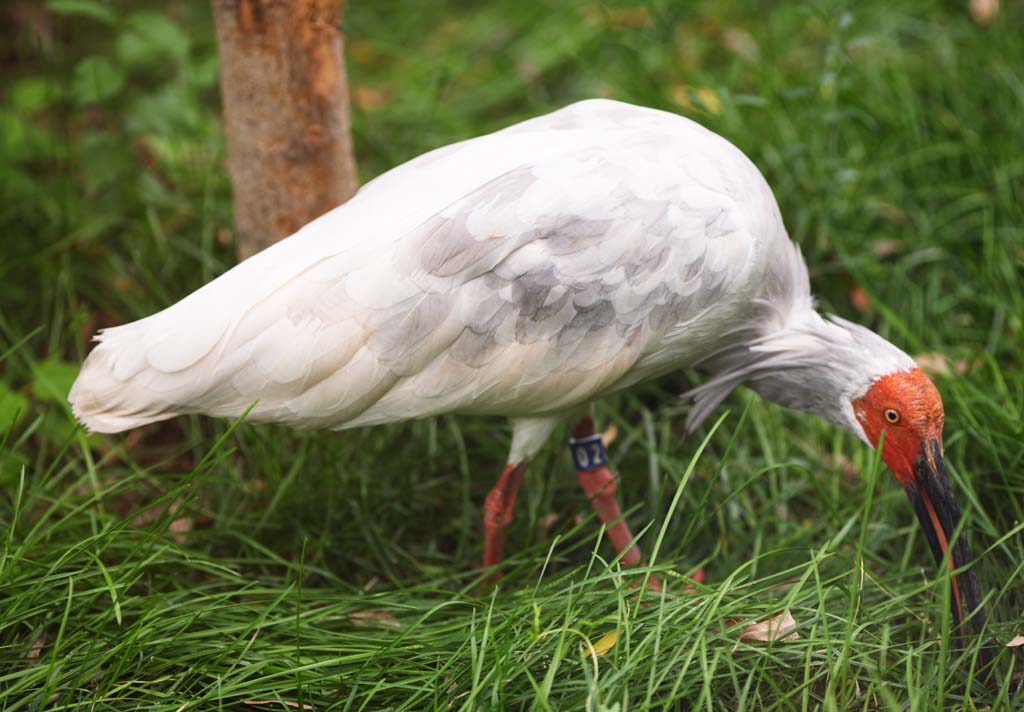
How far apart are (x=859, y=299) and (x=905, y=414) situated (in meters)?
1.17

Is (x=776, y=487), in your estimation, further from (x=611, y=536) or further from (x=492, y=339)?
(x=492, y=339)

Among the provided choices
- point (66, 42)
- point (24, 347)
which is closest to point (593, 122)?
point (24, 347)

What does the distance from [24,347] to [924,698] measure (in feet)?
8.94

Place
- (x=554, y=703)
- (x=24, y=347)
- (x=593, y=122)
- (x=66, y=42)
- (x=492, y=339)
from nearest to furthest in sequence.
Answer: (x=554, y=703) → (x=492, y=339) → (x=593, y=122) → (x=24, y=347) → (x=66, y=42)

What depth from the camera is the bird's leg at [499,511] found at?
9.67 feet

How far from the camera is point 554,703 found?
225 centimetres

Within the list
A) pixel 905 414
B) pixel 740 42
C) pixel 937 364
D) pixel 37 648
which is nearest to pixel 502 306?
pixel 905 414

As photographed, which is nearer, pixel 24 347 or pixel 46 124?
pixel 24 347

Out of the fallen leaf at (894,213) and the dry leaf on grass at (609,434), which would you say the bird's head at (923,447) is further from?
the fallen leaf at (894,213)

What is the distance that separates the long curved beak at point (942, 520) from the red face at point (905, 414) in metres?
0.02

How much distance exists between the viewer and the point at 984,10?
187 inches

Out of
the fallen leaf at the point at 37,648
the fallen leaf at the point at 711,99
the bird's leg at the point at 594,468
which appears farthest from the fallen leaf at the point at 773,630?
the fallen leaf at the point at 711,99

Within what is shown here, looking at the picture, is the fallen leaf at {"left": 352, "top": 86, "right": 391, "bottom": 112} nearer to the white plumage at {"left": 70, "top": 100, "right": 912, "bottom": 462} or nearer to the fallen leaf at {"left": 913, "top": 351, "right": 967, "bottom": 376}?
the white plumage at {"left": 70, "top": 100, "right": 912, "bottom": 462}

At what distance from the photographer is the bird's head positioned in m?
2.65
